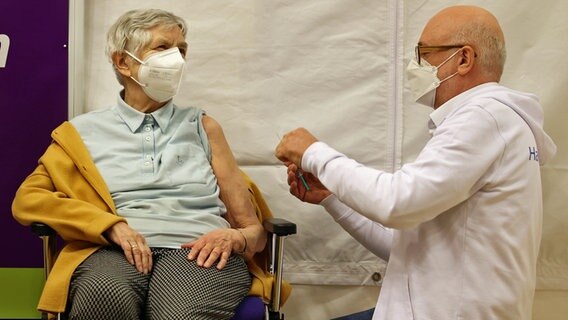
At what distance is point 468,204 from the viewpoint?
1.84m

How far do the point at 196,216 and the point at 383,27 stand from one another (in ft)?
3.83

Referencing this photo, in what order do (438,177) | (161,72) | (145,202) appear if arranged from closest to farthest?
(438,177) < (145,202) < (161,72)

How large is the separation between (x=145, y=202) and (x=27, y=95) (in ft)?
2.92

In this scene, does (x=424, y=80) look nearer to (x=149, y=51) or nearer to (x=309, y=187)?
(x=309, y=187)

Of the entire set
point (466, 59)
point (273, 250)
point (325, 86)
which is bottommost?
point (273, 250)

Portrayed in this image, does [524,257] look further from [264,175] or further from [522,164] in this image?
[264,175]

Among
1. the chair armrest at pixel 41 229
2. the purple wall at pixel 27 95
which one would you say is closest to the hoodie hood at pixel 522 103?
the chair armrest at pixel 41 229

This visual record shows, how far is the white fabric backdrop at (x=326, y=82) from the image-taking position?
289 centimetres

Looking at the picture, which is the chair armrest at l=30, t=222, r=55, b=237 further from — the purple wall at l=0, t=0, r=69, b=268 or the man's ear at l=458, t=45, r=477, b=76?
the man's ear at l=458, t=45, r=477, b=76

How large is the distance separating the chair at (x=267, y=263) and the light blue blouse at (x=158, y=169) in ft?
0.61

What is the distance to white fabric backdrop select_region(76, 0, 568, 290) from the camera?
9.47 feet

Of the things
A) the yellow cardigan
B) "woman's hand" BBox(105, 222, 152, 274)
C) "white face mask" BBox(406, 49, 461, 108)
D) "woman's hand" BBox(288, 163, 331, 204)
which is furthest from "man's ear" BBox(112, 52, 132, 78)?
"white face mask" BBox(406, 49, 461, 108)

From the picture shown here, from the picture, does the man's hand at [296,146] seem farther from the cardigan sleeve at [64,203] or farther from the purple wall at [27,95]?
the purple wall at [27,95]

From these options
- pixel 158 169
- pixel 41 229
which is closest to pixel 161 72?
pixel 158 169
